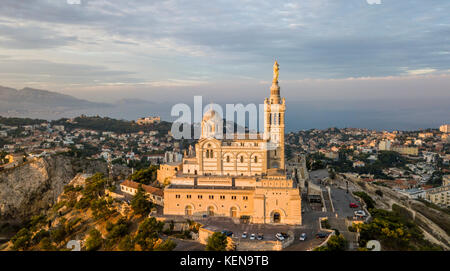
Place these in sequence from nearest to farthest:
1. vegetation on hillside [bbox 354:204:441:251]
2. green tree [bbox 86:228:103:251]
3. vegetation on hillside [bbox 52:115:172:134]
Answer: vegetation on hillside [bbox 354:204:441:251]
green tree [bbox 86:228:103:251]
vegetation on hillside [bbox 52:115:172:134]

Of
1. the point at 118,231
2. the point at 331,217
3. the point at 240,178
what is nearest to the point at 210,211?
the point at 240,178

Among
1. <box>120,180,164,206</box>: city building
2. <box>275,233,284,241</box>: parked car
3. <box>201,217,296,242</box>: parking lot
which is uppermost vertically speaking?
<box>120,180,164,206</box>: city building

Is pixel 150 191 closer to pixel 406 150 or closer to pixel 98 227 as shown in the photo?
pixel 98 227

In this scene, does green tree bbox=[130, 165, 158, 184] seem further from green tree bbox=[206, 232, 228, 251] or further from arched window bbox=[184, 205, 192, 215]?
green tree bbox=[206, 232, 228, 251]

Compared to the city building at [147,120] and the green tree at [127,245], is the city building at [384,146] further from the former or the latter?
the green tree at [127,245]

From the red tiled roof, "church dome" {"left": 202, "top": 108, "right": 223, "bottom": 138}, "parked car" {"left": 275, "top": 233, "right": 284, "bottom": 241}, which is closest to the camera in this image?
"parked car" {"left": 275, "top": 233, "right": 284, "bottom": 241}

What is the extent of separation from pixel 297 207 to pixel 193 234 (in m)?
10.2

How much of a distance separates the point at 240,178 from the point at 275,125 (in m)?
7.43

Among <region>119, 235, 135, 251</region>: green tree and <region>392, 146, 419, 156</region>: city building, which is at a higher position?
<region>392, 146, 419, 156</region>: city building

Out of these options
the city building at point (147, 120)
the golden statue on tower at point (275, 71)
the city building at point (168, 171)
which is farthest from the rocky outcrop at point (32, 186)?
the city building at point (147, 120)

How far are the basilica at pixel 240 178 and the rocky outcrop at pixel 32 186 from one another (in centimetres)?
2327

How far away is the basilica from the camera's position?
32.8 m

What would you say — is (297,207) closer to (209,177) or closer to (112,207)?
(209,177)

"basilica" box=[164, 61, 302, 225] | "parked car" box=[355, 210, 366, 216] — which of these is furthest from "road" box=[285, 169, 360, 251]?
"basilica" box=[164, 61, 302, 225]
